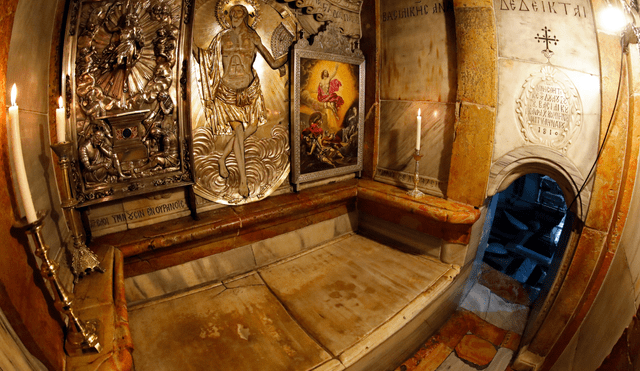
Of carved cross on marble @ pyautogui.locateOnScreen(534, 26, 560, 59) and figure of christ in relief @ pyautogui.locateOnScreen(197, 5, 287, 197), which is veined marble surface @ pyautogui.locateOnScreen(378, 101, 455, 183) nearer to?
carved cross on marble @ pyautogui.locateOnScreen(534, 26, 560, 59)

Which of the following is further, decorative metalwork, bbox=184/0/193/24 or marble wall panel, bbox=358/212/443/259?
marble wall panel, bbox=358/212/443/259

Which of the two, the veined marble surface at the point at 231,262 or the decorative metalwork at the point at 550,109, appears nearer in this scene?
the veined marble surface at the point at 231,262

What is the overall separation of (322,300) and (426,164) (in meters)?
1.96

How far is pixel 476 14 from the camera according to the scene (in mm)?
2797

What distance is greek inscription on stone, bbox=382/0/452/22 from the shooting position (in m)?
3.04

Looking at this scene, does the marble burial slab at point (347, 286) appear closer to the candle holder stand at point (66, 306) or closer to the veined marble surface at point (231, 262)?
the veined marble surface at point (231, 262)

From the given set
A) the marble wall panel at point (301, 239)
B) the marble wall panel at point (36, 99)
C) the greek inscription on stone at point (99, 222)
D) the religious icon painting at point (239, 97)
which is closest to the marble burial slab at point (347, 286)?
the marble wall panel at point (301, 239)

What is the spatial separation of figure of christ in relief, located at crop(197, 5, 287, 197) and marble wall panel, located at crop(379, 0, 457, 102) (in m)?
1.42

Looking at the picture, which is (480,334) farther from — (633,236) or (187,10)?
(187,10)

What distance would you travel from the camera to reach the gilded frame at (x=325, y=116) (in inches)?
127

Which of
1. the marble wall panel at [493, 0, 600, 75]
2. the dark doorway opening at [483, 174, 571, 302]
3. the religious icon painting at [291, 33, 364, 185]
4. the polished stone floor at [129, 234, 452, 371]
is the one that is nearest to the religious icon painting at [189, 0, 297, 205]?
the religious icon painting at [291, 33, 364, 185]

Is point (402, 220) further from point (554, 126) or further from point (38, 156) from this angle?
point (38, 156)

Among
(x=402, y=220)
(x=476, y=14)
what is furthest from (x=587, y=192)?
(x=476, y=14)

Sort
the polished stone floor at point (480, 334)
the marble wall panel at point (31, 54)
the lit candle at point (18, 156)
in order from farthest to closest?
the polished stone floor at point (480, 334), the marble wall panel at point (31, 54), the lit candle at point (18, 156)
